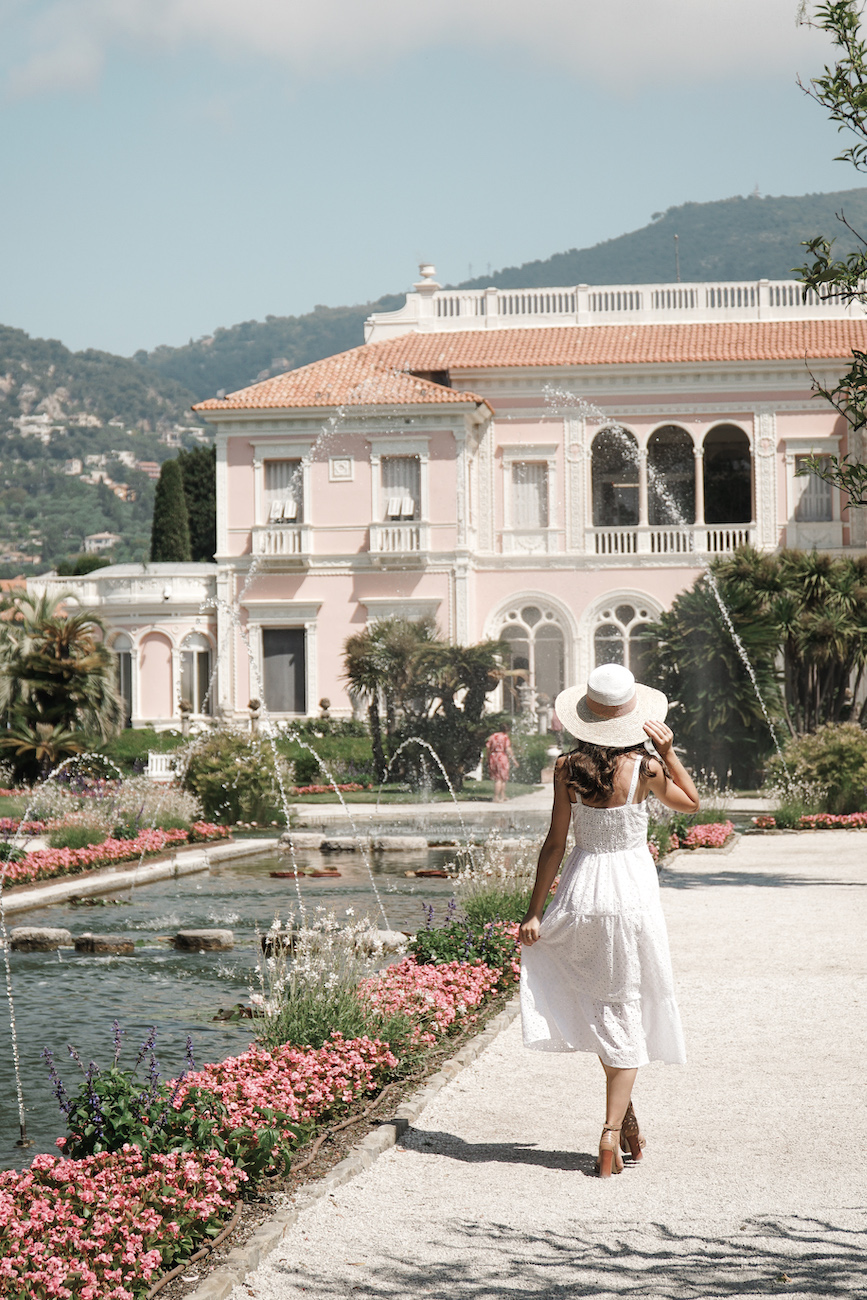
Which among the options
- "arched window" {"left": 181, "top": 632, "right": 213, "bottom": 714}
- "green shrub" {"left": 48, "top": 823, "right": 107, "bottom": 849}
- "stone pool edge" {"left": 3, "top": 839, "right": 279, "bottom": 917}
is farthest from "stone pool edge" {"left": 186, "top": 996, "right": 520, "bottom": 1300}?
"arched window" {"left": 181, "top": 632, "right": 213, "bottom": 714}

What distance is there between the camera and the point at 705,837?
631 inches

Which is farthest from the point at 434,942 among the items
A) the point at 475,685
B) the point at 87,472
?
the point at 87,472

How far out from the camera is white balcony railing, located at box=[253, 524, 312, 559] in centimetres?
3428

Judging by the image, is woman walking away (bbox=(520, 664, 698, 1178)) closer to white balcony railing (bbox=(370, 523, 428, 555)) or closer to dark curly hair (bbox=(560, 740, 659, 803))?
dark curly hair (bbox=(560, 740, 659, 803))

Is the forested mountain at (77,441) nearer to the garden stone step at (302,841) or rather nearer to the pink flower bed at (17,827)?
the pink flower bed at (17,827)

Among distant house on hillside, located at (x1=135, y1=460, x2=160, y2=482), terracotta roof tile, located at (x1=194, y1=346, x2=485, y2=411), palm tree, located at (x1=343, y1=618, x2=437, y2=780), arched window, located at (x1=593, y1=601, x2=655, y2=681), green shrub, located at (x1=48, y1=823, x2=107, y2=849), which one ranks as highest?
distant house on hillside, located at (x1=135, y1=460, x2=160, y2=482)

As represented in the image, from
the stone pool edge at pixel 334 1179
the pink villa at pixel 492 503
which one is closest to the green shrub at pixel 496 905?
the stone pool edge at pixel 334 1179

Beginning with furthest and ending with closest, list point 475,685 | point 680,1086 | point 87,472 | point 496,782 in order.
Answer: point 87,472 < point 475,685 < point 496,782 < point 680,1086

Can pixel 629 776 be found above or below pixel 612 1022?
above

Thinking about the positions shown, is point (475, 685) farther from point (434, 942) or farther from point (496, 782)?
point (434, 942)

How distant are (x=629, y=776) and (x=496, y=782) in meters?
17.8

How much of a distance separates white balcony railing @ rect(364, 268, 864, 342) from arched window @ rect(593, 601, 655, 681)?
24.2 ft

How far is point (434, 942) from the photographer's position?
8578 mm

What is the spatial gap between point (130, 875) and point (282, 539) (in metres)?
21.3
